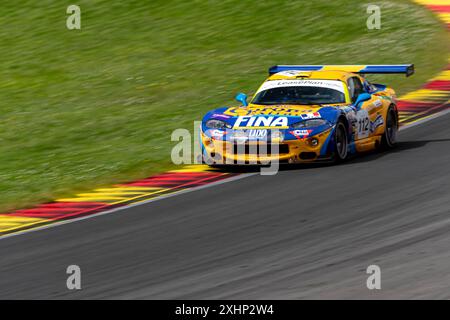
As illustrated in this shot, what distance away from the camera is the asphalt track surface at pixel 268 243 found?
9.79 meters

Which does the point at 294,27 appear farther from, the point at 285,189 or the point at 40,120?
the point at 285,189

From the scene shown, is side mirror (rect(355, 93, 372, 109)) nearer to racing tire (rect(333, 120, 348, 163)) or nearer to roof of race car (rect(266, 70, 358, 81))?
roof of race car (rect(266, 70, 358, 81))

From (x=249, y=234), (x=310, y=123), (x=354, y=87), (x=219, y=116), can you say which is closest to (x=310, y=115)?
(x=310, y=123)

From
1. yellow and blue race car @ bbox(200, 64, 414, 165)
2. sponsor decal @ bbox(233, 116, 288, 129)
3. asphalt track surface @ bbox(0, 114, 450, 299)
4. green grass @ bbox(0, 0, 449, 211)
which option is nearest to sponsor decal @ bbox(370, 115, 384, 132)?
yellow and blue race car @ bbox(200, 64, 414, 165)

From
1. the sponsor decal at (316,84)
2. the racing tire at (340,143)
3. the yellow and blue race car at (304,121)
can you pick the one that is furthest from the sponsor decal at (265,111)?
the sponsor decal at (316,84)

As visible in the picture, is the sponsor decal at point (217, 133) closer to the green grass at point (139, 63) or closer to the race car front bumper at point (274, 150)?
the race car front bumper at point (274, 150)

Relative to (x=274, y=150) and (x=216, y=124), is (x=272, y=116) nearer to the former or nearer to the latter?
(x=274, y=150)

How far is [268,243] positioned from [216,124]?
4.15m

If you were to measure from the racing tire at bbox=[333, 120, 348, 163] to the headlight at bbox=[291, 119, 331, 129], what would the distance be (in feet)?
0.71

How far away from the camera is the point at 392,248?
10.8 m

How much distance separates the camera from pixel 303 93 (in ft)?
52.0

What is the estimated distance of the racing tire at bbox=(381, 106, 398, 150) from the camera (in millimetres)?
16517
